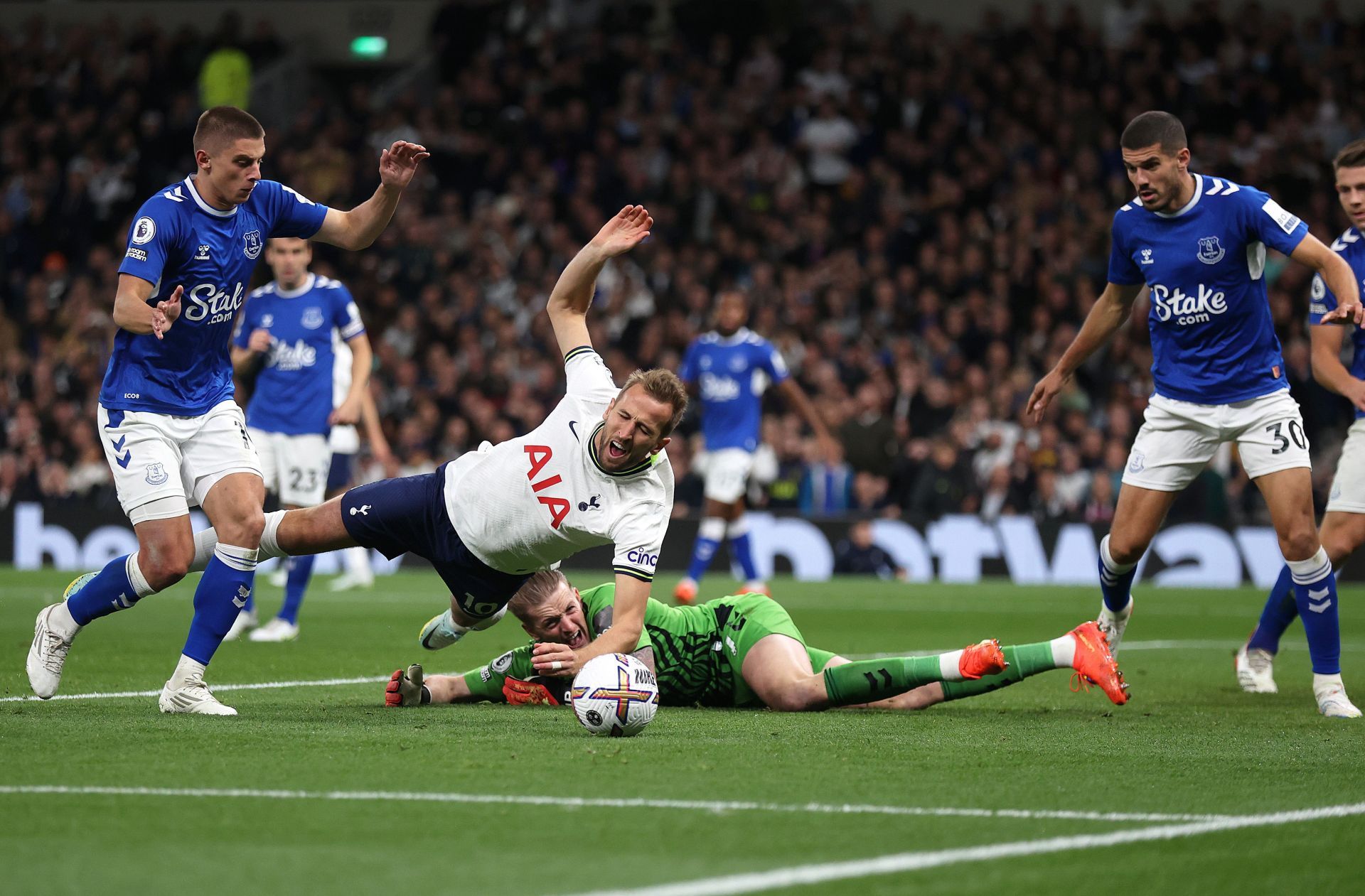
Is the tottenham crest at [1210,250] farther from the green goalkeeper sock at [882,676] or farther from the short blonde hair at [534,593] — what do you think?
the short blonde hair at [534,593]

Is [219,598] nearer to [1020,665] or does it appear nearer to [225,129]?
[225,129]

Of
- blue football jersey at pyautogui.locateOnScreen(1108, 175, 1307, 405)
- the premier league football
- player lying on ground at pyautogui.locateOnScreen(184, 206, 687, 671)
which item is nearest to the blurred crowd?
the premier league football

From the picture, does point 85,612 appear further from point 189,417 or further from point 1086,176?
point 1086,176

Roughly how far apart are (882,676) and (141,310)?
3208 mm

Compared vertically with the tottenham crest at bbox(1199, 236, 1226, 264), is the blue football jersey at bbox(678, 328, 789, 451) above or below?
above

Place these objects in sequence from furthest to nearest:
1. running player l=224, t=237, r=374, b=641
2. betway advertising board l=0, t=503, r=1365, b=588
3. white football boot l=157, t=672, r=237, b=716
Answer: betway advertising board l=0, t=503, r=1365, b=588, running player l=224, t=237, r=374, b=641, white football boot l=157, t=672, r=237, b=716

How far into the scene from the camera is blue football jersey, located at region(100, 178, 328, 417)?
270 inches

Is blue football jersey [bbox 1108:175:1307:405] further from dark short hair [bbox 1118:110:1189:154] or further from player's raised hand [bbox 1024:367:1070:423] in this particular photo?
player's raised hand [bbox 1024:367:1070:423]

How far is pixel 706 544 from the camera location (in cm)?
1600

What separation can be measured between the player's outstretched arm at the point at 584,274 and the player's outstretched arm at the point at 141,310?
1.48 meters

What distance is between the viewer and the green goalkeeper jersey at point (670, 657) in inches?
283

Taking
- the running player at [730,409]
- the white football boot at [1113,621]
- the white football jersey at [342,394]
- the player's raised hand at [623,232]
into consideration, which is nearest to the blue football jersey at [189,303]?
the player's raised hand at [623,232]

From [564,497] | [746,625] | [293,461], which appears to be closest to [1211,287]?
[746,625]

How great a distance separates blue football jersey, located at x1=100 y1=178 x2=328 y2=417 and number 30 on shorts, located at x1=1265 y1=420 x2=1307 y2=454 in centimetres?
445
